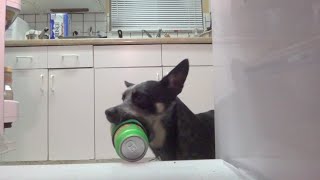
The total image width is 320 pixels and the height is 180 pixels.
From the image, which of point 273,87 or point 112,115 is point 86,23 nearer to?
point 112,115

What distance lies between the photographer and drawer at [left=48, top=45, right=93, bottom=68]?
200 centimetres

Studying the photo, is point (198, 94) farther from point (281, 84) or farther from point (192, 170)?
point (281, 84)

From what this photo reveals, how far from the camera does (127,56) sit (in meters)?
2.02

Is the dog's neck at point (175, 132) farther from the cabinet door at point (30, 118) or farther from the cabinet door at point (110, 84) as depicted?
the cabinet door at point (30, 118)

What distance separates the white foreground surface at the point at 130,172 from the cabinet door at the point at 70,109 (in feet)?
4.67

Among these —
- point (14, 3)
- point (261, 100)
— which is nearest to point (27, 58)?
point (14, 3)

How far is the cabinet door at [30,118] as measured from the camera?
6.38 ft

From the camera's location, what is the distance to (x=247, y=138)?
473 millimetres

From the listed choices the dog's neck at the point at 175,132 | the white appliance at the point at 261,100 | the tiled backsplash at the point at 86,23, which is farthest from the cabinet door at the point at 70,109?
the white appliance at the point at 261,100

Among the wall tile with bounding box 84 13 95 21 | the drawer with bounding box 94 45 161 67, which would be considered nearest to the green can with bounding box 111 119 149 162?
the drawer with bounding box 94 45 161 67

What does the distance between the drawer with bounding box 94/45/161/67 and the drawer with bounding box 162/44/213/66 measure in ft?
0.17

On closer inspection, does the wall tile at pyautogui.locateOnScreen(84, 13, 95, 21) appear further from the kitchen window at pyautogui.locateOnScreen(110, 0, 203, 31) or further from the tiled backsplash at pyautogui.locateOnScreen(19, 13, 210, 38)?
the kitchen window at pyautogui.locateOnScreen(110, 0, 203, 31)

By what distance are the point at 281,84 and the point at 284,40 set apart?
0.15ft

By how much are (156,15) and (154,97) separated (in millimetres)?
2142
